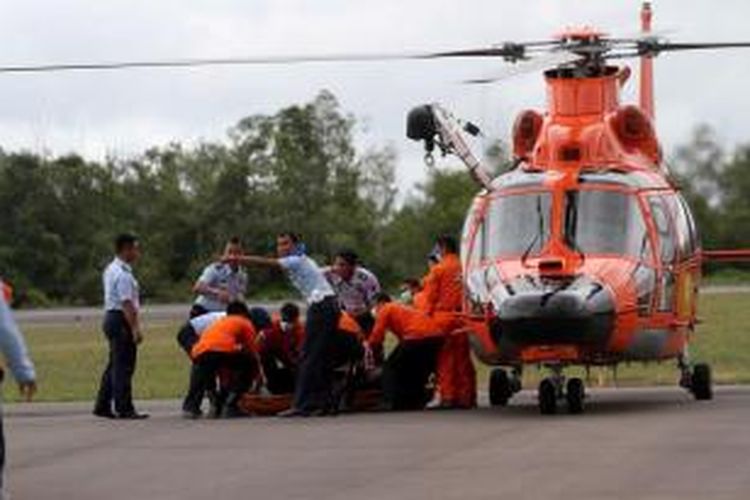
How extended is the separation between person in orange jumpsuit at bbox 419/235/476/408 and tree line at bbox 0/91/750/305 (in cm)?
5809

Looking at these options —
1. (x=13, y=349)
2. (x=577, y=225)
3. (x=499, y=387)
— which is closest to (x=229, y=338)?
(x=499, y=387)

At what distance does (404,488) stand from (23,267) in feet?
240

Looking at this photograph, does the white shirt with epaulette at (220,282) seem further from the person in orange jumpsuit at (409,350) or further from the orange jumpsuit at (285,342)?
the person in orange jumpsuit at (409,350)

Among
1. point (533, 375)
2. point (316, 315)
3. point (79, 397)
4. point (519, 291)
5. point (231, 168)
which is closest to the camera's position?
point (519, 291)

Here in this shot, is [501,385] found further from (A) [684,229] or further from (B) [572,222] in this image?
(A) [684,229]

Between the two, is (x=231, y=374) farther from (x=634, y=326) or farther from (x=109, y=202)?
(x=109, y=202)

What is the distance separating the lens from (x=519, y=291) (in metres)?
18.6

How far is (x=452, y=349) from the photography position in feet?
67.6

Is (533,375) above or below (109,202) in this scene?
below

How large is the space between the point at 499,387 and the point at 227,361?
2.93 meters

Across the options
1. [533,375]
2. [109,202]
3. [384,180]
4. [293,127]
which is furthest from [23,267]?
[533,375]

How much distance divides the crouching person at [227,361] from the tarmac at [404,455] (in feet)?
1.45

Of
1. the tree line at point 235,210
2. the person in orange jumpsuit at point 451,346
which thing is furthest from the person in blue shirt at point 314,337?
the tree line at point 235,210

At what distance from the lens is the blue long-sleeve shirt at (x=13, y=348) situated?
1081cm
